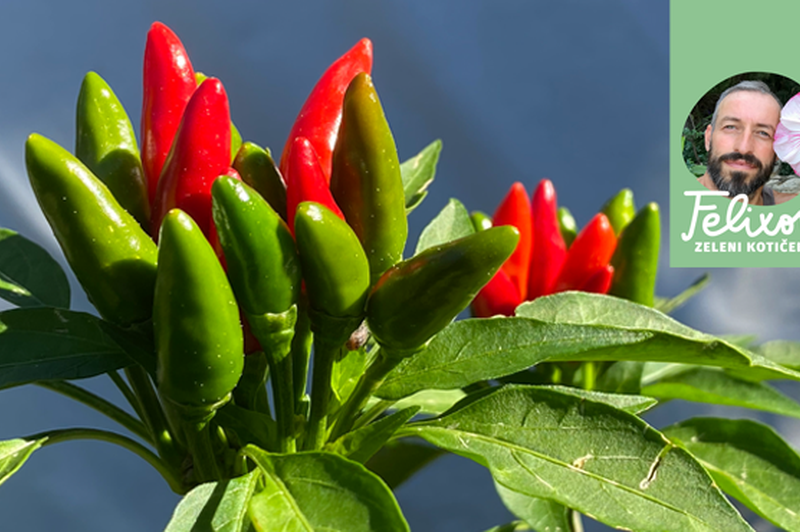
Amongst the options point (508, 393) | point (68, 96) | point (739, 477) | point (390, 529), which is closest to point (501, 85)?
point (68, 96)

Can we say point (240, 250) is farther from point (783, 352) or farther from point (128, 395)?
point (783, 352)

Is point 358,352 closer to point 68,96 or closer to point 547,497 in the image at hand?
point 547,497

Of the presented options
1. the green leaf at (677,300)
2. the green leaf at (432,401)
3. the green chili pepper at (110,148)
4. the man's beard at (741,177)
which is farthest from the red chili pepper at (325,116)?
the man's beard at (741,177)

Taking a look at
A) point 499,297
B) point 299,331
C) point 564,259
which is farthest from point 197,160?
point 564,259

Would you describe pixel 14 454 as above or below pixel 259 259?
below

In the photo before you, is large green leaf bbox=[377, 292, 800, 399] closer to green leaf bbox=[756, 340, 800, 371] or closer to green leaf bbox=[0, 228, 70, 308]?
green leaf bbox=[0, 228, 70, 308]

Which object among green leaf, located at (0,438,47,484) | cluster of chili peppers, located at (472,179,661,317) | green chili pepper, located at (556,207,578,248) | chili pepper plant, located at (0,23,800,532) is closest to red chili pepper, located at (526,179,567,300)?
cluster of chili peppers, located at (472,179,661,317)
